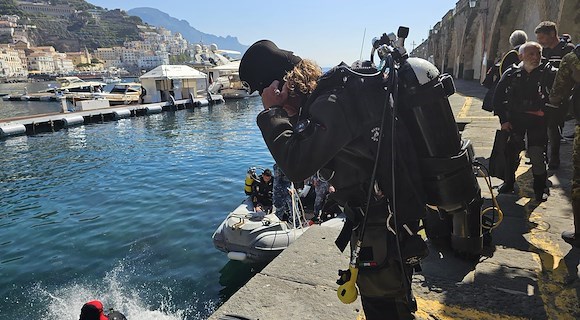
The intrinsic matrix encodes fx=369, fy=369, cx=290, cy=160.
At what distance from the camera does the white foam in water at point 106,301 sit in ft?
18.1

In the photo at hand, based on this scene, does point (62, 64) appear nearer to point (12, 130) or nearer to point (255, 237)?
point (12, 130)

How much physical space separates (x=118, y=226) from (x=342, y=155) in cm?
880

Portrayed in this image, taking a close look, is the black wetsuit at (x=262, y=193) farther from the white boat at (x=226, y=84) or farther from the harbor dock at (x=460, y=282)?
the white boat at (x=226, y=84)

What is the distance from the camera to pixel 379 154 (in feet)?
5.28

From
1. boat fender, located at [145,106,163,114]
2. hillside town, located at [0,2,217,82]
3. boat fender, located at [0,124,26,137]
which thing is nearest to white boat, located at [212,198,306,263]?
boat fender, located at [0,124,26,137]

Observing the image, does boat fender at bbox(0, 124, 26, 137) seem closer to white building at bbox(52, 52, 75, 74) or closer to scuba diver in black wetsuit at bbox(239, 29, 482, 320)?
scuba diver in black wetsuit at bbox(239, 29, 482, 320)

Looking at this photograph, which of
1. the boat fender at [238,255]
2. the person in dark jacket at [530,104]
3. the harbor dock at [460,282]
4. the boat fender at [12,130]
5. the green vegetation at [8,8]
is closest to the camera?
the harbor dock at [460,282]

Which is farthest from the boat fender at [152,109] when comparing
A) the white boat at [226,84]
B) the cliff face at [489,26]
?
the cliff face at [489,26]

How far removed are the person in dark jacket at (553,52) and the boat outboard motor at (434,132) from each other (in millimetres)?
4591

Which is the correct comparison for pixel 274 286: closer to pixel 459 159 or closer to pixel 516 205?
pixel 459 159

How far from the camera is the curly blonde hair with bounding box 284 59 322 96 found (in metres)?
1.83

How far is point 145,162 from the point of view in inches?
640

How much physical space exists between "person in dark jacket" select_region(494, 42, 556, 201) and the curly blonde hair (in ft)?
11.8

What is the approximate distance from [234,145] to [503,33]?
18840 mm
